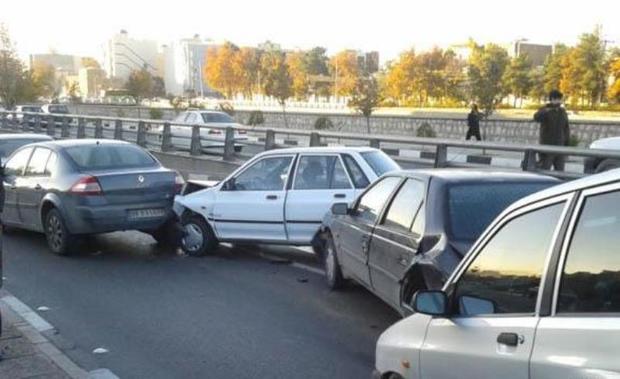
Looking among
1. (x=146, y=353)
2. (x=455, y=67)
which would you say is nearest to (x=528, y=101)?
(x=455, y=67)

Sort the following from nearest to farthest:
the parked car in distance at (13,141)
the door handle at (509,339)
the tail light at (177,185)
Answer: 1. the door handle at (509,339)
2. the tail light at (177,185)
3. the parked car in distance at (13,141)

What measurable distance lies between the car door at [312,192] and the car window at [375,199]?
1680 millimetres

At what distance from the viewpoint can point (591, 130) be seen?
2552 centimetres

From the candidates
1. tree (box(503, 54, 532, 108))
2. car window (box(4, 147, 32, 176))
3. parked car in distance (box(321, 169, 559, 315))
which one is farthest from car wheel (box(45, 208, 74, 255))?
tree (box(503, 54, 532, 108))

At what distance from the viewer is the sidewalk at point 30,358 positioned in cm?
499

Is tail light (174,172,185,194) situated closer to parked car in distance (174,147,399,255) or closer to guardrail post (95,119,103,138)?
parked car in distance (174,147,399,255)

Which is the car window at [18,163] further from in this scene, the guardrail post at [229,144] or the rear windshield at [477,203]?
the rear windshield at [477,203]

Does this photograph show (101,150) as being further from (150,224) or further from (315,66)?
(315,66)

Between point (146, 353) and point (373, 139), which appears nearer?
point (146, 353)

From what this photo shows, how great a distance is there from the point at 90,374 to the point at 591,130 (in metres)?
23.4

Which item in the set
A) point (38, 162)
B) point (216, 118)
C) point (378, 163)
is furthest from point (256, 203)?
point (216, 118)

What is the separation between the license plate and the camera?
9939mm

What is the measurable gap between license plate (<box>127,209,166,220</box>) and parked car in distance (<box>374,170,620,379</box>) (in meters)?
7.13

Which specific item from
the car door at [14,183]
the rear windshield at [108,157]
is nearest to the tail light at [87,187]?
the rear windshield at [108,157]
